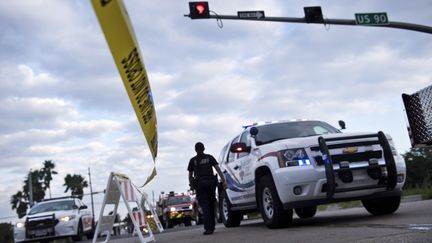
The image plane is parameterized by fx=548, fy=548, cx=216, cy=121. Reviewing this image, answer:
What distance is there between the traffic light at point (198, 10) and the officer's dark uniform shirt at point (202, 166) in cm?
749

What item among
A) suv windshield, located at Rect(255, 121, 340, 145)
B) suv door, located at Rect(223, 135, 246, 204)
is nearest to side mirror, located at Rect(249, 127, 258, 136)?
suv windshield, located at Rect(255, 121, 340, 145)

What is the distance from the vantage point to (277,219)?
8773mm

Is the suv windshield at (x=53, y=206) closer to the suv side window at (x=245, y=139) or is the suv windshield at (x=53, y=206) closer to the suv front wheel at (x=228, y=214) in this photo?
the suv front wheel at (x=228, y=214)

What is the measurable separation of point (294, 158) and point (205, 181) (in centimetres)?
229

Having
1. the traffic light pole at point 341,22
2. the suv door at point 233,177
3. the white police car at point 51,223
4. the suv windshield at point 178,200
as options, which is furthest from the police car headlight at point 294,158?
the suv windshield at point 178,200

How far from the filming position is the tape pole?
3.69m

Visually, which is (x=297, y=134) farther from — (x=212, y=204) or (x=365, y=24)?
(x=365, y=24)

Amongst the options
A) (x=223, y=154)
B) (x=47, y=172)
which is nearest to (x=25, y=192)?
(x=47, y=172)

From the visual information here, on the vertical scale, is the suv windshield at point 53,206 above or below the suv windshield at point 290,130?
below

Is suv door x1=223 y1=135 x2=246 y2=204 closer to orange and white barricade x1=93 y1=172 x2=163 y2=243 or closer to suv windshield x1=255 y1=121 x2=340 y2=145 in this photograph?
suv windshield x1=255 y1=121 x2=340 y2=145

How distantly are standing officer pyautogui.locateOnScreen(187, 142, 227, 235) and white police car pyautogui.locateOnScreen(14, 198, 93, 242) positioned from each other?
7599 millimetres

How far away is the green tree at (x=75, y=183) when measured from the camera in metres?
108

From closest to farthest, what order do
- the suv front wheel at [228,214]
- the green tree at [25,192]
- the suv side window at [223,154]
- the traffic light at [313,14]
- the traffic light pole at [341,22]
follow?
the suv front wheel at [228,214] < the suv side window at [223,154] < the traffic light pole at [341,22] < the traffic light at [313,14] < the green tree at [25,192]

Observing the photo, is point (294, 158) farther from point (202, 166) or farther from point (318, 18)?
point (318, 18)
